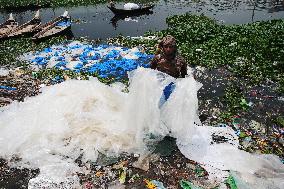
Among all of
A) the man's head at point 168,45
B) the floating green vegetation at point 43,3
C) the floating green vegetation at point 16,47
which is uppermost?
the man's head at point 168,45

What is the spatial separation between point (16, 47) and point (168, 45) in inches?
302

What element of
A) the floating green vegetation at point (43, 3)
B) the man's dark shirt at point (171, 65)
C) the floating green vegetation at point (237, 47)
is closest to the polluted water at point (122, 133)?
the man's dark shirt at point (171, 65)

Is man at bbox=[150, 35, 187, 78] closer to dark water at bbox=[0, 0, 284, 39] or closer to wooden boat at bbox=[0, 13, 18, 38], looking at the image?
dark water at bbox=[0, 0, 284, 39]

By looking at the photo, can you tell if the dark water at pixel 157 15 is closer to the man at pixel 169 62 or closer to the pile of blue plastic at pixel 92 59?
the pile of blue plastic at pixel 92 59

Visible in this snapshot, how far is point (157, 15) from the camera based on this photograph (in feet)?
54.0

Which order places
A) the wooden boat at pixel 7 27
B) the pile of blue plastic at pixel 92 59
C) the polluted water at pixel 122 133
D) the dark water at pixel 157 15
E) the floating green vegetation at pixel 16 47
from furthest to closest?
the dark water at pixel 157 15, the wooden boat at pixel 7 27, the floating green vegetation at pixel 16 47, the pile of blue plastic at pixel 92 59, the polluted water at pixel 122 133

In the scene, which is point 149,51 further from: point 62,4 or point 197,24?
point 62,4

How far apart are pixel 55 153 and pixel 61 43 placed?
6.95 m

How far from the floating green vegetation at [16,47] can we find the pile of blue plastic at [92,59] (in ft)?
1.31

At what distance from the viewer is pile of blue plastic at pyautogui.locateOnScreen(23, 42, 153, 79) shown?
28.3 feet

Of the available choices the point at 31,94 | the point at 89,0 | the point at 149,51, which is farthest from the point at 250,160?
the point at 89,0

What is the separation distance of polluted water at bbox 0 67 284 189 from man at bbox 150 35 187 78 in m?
0.40

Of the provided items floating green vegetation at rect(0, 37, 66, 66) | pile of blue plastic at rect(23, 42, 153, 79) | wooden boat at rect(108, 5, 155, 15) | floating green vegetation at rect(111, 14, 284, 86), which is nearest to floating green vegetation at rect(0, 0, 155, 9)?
wooden boat at rect(108, 5, 155, 15)

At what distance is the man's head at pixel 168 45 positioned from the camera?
483 cm
